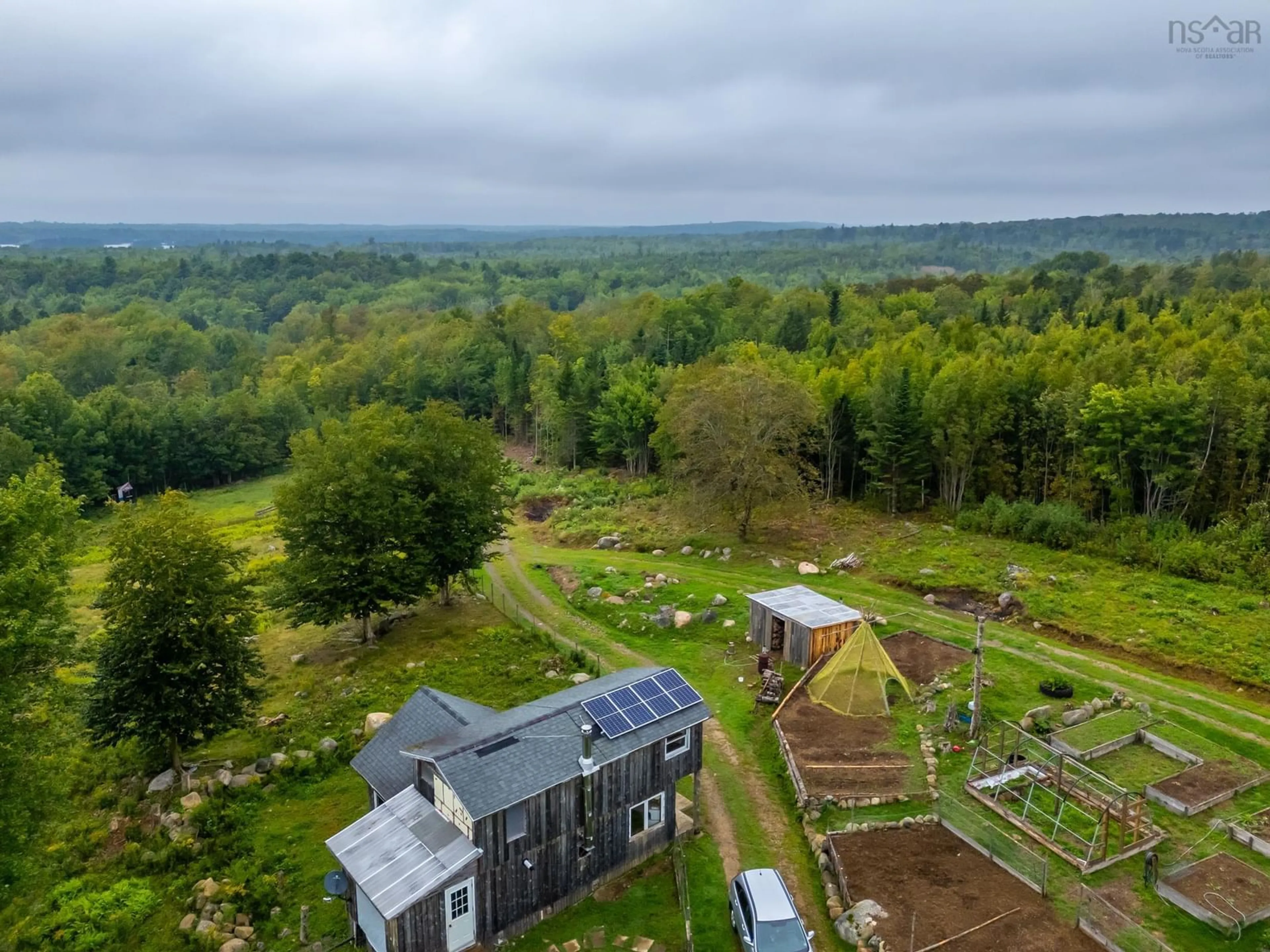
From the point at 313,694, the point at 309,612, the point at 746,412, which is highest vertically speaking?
the point at 746,412

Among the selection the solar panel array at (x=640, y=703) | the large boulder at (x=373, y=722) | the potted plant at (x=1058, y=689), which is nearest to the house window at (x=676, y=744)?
the solar panel array at (x=640, y=703)

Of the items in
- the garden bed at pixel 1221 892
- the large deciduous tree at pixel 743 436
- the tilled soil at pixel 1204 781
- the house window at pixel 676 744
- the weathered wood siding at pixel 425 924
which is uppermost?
the large deciduous tree at pixel 743 436

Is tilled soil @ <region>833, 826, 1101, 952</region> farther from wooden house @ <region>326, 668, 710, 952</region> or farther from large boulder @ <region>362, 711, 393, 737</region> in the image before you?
large boulder @ <region>362, 711, 393, 737</region>

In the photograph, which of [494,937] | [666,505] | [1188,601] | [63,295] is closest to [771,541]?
[666,505]

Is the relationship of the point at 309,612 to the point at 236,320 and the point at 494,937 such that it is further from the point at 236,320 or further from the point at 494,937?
the point at 236,320

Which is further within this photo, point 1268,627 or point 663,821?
point 1268,627

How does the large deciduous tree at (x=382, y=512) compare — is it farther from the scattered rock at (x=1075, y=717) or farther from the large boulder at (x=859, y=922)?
the scattered rock at (x=1075, y=717)
